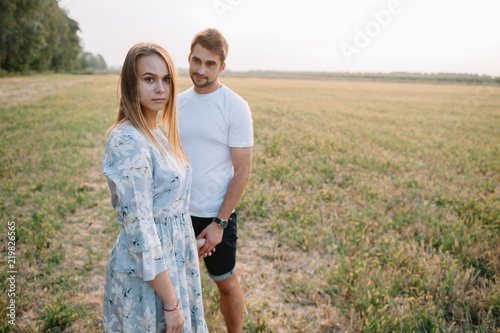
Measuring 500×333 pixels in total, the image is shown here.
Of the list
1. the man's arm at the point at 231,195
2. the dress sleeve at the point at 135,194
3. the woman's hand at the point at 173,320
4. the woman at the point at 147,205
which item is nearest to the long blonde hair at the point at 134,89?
the woman at the point at 147,205

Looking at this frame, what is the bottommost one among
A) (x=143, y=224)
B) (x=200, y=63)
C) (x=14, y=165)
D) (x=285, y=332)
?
(x=285, y=332)

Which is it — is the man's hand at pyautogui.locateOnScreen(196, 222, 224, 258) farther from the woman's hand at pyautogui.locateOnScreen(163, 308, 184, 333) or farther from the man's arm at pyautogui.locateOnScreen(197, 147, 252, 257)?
the woman's hand at pyautogui.locateOnScreen(163, 308, 184, 333)

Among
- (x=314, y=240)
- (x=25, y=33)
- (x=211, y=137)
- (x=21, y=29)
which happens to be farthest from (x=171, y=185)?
(x=25, y=33)

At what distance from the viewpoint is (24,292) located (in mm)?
3137

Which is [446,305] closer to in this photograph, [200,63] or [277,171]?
[200,63]

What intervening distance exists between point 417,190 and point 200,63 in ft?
19.8

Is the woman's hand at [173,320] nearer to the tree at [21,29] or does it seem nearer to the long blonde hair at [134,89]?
the long blonde hair at [134,89]

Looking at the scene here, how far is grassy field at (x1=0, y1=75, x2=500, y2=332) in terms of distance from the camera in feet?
9.84

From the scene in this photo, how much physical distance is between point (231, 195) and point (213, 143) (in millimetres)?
413

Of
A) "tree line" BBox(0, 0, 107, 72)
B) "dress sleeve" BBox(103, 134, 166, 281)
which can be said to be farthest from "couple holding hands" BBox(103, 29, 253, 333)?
"tree line" BBox(0, 0, 107, 72)

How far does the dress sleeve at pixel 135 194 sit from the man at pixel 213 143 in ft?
2.51

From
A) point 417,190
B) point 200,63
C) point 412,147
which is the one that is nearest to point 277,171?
point 417,190

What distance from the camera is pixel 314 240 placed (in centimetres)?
431

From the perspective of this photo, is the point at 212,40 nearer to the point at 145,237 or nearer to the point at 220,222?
the point at 220,222
